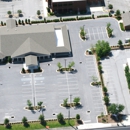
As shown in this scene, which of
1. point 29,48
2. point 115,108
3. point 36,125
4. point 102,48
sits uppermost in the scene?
point 29,48

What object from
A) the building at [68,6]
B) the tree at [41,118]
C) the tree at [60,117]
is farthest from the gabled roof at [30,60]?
the building at [68,6]

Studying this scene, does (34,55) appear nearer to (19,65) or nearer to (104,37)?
(19,65)

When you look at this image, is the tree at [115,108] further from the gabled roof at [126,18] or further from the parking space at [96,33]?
the gabled roof at [126,18]

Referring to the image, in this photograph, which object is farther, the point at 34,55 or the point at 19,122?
the point at 34,55

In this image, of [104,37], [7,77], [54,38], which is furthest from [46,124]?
[104,37]

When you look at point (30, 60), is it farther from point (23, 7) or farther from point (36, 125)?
point (23, 7)

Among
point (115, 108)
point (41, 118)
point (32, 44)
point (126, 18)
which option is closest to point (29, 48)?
point (32, 44)
